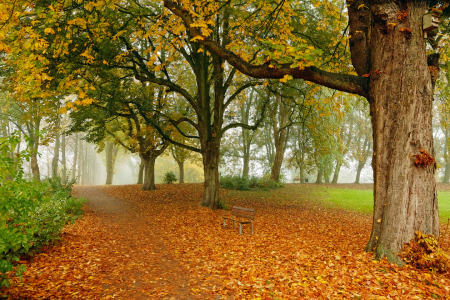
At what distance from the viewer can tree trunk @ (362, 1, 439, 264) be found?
4.64 m

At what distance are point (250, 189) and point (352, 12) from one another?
1490cm

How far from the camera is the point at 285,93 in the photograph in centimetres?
1234

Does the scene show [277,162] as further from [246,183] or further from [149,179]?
[149,179]

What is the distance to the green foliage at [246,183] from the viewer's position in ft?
64.6

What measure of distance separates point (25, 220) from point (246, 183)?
15.9 m

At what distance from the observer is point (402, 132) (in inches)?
187

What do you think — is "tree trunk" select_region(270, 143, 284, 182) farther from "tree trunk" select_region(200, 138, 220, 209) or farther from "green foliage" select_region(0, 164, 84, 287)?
"green foliage" select_region(0, 164, 84, 287)

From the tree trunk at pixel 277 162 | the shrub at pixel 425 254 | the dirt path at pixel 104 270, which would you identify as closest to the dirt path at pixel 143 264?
the dirt path at pixel 104 270

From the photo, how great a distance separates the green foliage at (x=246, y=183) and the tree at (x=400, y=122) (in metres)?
14.6

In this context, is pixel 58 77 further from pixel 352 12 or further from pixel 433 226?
pixel 433 226

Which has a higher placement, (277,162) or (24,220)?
(277,162)

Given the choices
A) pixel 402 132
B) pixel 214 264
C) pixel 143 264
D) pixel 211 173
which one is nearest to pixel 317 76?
pixel 402 132

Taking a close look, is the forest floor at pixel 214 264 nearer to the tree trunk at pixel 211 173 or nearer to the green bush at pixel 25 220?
the green bush at pixel 25 220

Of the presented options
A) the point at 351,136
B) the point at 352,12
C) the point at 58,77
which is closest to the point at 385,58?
the point at 352,12
